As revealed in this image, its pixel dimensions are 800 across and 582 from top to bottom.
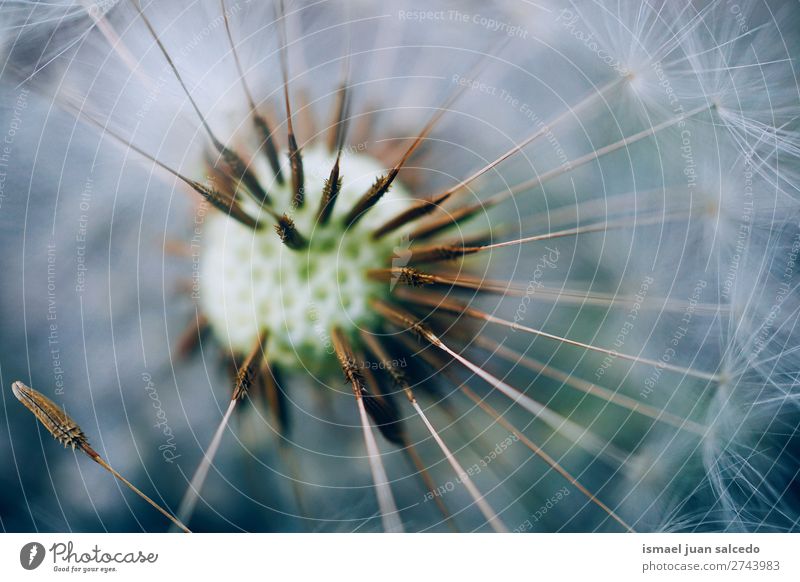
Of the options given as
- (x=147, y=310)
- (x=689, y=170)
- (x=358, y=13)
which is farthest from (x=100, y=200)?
(x=689, y=170)

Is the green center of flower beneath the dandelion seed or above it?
above
